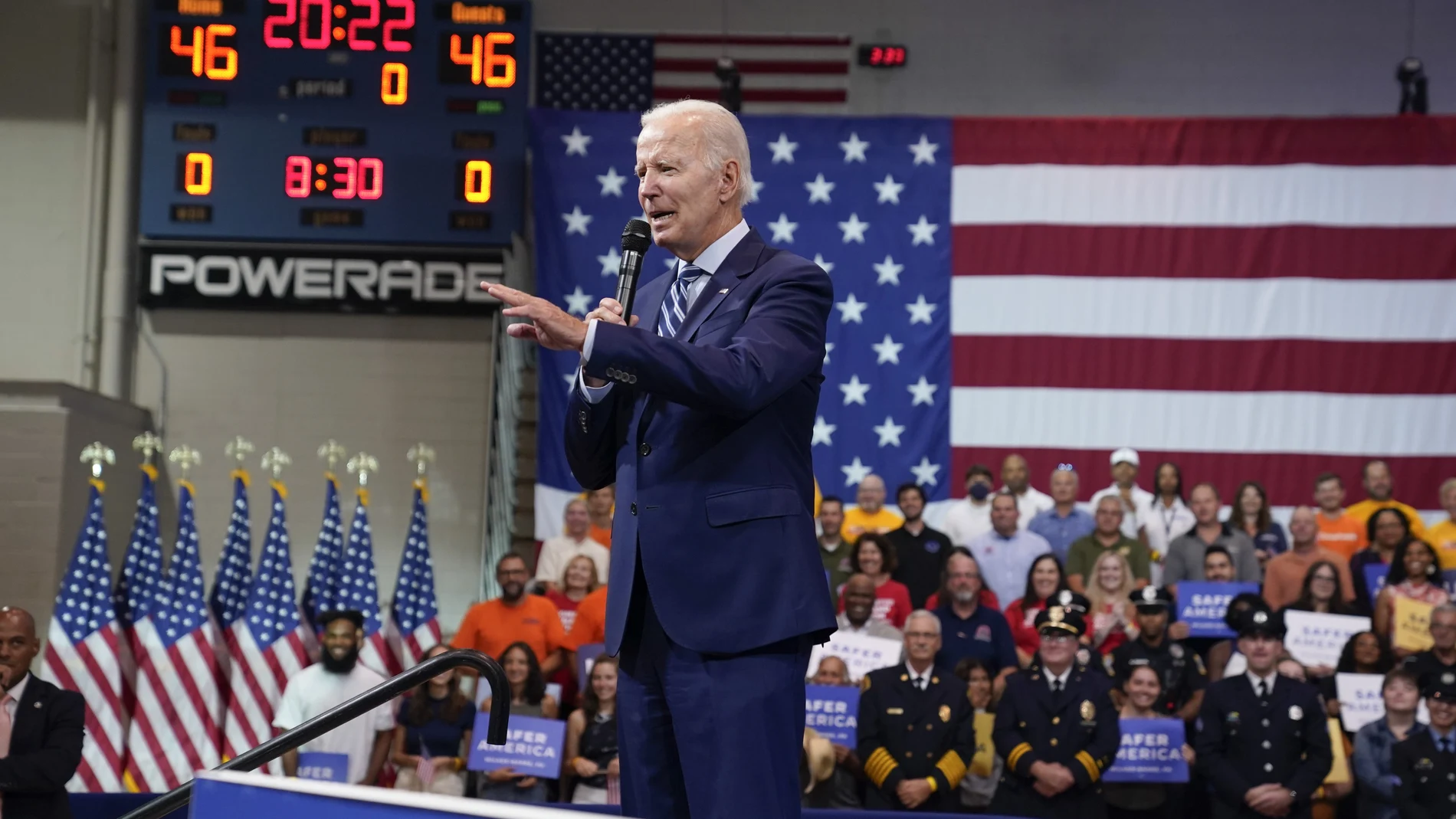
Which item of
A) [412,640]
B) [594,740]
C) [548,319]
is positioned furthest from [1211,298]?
[548,319]

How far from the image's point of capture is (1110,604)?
26.5ft

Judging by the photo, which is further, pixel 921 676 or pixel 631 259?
pixel 921 676

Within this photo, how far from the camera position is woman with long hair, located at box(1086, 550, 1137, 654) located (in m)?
7.90

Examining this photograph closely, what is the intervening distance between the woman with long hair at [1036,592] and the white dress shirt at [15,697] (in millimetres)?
4744

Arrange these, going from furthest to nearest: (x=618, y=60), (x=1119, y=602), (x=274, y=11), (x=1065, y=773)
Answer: (x=618, y=60), (x=274, y=11), (x=1119, y=602), (x=1065, y=773)

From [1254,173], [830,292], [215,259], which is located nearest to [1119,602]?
[1254,173]

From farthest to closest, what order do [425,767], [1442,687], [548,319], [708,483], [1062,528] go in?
1. [1062,528]
2. [425,767]
3. [1442,687]
4. [708,483]
5. [548,319]

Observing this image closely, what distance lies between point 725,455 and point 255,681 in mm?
6763

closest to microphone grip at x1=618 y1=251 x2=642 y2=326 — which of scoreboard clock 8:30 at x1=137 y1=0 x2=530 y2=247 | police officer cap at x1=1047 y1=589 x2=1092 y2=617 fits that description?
police officer cap at x1=1047 y1=589 x2=1092 y2=617

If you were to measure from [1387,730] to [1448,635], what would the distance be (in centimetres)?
55

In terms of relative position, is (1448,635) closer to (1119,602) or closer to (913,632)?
(1119,602)

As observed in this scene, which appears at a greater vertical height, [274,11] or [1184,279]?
[274,11]

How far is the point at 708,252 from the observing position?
244 centimetres

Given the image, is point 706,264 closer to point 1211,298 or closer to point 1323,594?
point 1323,594
